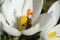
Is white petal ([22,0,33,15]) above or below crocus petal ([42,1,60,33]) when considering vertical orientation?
above

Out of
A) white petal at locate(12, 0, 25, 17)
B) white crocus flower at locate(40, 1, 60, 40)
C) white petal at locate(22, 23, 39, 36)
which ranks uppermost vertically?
white petal at locate(12, 0, 25, 17)

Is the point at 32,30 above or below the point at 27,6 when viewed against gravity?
below

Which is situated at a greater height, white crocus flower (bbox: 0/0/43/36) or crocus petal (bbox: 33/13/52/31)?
white crocus flower (bbox: 0/0/43/36)

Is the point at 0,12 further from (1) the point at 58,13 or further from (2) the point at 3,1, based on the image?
(1) the point at 58,13

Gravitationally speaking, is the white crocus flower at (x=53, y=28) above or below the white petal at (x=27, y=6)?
below

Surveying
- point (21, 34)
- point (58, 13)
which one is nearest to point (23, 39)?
point (21, 34)

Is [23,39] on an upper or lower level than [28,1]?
Result: lower

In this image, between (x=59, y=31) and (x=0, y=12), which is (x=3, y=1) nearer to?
(x=0, y=12)
